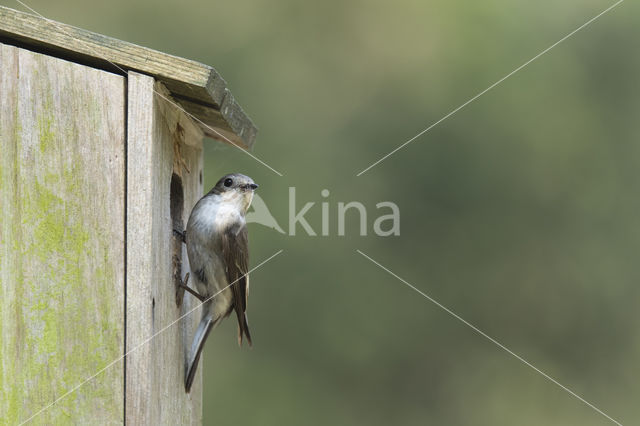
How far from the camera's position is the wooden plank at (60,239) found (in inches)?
119

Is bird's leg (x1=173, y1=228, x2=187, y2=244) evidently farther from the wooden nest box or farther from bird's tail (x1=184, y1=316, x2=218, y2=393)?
the wooden nest box

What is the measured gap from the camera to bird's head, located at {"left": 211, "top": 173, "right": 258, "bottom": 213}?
13.6ft

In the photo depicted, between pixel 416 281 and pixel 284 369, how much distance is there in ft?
4.42

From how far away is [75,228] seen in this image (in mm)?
3076

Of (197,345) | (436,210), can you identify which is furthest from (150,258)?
(436,210)

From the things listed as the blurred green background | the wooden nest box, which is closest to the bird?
the wooden nest box

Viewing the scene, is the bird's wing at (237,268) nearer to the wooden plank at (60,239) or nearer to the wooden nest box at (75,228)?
the wooden nest box at (75,228)

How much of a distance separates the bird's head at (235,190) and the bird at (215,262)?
18 mm

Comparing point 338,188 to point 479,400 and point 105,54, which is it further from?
point 105,54

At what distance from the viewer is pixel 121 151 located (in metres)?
3.10

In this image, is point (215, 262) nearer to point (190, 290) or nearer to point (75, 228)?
point (190, 290)

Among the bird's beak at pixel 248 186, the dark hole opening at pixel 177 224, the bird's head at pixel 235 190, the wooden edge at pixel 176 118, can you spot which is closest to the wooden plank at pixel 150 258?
the wooden edge at pixel 176 118

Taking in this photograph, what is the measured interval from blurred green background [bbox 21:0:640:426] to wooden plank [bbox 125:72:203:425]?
3.82 metres

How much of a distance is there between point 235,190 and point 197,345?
738mm
